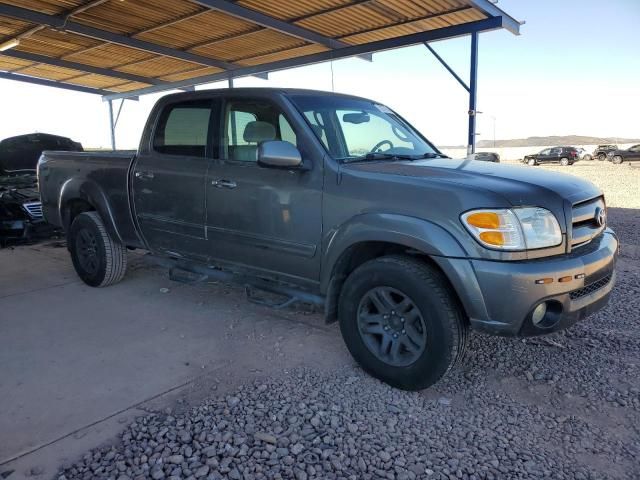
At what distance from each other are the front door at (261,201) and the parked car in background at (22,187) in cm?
443

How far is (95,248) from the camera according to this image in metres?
5.30

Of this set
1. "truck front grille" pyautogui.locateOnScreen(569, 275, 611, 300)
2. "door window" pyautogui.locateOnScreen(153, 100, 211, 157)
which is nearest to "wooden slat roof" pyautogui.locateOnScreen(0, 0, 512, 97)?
"door window" pyautogui.locateOnScreen(153, 100, 211, 157)

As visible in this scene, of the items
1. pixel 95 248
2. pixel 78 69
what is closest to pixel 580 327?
pixel 95 248

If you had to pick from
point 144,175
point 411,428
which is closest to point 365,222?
point 411,428

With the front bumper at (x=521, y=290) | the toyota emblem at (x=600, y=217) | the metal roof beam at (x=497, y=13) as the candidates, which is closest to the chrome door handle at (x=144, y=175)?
the front bumper at (x=521, y=290)

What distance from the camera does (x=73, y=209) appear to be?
222 inches

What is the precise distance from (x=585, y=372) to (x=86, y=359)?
3.58m

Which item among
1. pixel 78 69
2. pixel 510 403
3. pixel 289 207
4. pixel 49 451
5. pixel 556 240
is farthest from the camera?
pixel 78 69

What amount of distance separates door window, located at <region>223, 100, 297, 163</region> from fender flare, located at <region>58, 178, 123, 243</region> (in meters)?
1.73

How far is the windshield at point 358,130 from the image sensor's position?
12.0ft

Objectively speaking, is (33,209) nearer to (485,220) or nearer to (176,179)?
(176,179)

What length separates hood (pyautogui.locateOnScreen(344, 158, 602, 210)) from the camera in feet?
9.25

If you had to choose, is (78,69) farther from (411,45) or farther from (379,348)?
(379,348)

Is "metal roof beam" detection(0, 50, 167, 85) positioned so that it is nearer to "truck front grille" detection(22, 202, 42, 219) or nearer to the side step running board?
"truck front grille" detection(22, 202, 42, 219)
